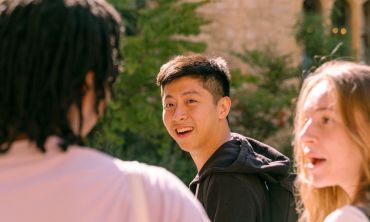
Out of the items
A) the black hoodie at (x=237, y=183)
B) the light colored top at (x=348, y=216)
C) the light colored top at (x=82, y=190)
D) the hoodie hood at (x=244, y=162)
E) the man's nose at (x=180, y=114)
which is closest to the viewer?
the light colored top at (x=82, y=190)

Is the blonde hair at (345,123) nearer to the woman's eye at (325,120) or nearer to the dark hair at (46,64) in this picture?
the woman's eye at (325,120)

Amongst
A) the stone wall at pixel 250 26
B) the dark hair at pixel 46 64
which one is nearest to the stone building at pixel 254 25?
the stone wall at pixel 250 26

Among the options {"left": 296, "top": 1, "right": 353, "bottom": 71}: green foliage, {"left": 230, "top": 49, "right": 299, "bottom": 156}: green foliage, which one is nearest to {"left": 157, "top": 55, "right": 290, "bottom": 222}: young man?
{"left": 230, "top": 49, "right": 299, "bottom": 156}: green foliage

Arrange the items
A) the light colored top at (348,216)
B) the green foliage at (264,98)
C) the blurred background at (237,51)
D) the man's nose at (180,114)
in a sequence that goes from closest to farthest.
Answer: the light colored top at (348,216)
the man's nose at (180,114)
the blurred background at (237,51)
the green foliage at (264,98)

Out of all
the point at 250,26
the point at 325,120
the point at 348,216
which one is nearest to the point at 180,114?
the point at 325,120

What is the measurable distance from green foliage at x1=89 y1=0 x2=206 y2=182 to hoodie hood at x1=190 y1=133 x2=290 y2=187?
731 cm

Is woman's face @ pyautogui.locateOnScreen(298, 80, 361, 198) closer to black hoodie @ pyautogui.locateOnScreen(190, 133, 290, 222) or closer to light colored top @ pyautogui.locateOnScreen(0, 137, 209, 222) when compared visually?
light colored top @ pyautogui.locateOnScreen(0, 137, 209, 222)

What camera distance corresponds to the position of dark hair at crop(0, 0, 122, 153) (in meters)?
1.79

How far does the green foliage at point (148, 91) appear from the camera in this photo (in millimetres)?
11148

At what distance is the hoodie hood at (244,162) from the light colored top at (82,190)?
61.2 inches

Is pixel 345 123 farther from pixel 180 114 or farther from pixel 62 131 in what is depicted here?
pixel 180 114

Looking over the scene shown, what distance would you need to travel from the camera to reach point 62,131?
1804 mm

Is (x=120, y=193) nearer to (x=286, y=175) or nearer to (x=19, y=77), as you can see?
(x=19, y=77)

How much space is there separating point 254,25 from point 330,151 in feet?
41.0
